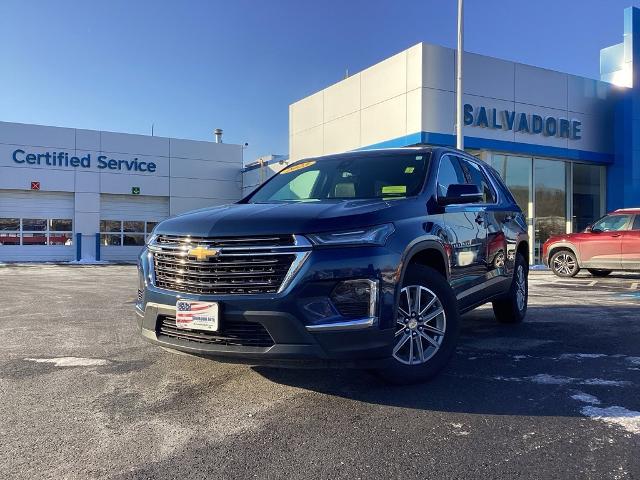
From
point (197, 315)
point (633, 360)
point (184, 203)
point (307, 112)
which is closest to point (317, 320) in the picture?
point (197, 315)

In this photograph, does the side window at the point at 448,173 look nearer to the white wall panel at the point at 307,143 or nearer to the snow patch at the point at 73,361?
the snow patch at the point at 73,361

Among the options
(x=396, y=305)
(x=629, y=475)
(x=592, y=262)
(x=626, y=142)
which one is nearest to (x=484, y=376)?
(x=396, y=305)

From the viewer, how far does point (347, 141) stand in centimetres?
1988

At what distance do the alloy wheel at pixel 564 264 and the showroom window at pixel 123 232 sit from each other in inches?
796

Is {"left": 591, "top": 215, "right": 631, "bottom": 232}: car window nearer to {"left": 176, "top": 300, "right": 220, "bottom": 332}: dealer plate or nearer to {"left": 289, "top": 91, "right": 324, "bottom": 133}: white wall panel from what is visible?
{"left": 289, "top": 91, "right": 324, "bottom": 133}: white wall panel

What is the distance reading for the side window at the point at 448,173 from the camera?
4.76m

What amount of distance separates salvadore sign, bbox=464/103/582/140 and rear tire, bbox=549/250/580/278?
216 inches

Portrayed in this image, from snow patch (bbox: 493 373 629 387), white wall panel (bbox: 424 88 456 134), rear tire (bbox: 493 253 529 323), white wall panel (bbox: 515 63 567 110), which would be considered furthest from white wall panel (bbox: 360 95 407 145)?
snow patch (bbox: 493 373 629 387)

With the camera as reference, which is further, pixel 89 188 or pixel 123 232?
pixel 123 232

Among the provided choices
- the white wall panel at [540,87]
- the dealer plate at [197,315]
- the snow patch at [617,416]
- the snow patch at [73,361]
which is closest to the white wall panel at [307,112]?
the white wall panel at [540,87]

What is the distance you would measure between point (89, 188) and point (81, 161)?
1.37 meters

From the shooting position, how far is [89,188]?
2772 cm

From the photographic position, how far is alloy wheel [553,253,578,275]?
46.3 feet

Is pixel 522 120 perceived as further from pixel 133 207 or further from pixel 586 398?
pixel 133 207
